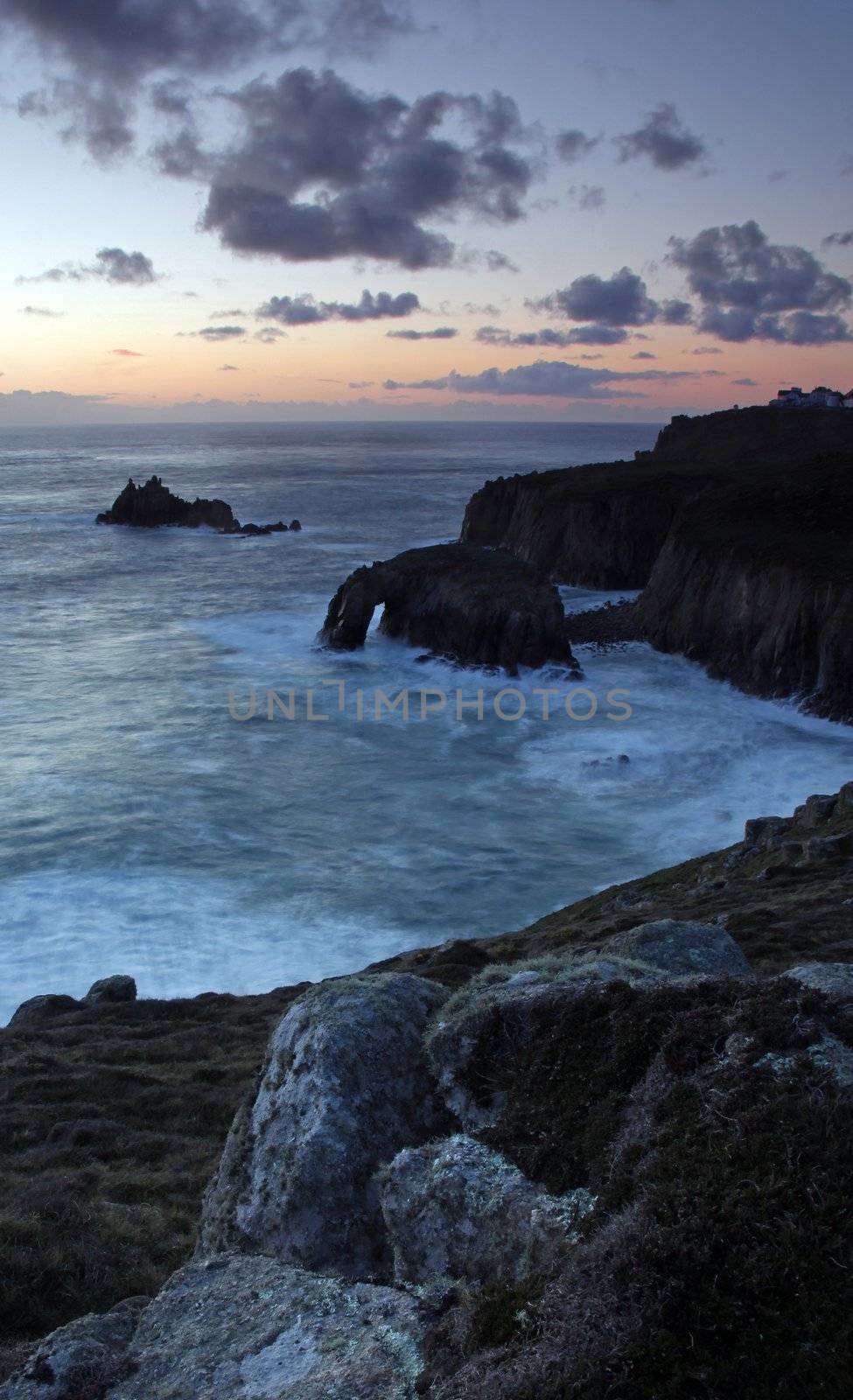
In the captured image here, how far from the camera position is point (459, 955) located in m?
20.1

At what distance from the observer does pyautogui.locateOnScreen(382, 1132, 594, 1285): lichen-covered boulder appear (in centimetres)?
587

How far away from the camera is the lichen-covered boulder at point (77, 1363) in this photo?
5863mm

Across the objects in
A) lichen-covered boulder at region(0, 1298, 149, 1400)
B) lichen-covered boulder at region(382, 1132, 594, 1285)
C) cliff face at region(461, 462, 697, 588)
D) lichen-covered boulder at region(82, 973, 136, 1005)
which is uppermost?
cliff face at region(461, 462, 697, 588)

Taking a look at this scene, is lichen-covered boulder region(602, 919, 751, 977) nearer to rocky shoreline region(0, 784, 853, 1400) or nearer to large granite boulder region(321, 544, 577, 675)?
rocky shoreline region(0, 784, 853, 1400)

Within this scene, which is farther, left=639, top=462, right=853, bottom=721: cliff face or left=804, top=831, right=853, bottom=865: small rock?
left=639, top=462, right=853, bottom=721: cliff face

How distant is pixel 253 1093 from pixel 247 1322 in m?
2.90

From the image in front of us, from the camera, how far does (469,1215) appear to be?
251 inches

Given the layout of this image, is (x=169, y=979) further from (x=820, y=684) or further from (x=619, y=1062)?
(x=820, y=684)

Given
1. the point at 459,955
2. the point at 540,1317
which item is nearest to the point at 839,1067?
the point at 540,1317

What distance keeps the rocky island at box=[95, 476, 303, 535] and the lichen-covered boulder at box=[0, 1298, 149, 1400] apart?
118 metres

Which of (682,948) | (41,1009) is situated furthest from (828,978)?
(41,1009)

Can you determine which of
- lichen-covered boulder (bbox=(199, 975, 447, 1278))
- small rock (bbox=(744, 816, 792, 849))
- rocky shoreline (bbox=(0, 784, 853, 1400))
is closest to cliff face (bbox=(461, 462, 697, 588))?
small rock (bbox=(744, 816, 792, 849))

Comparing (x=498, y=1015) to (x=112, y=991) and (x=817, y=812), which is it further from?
(x=817, y=812)

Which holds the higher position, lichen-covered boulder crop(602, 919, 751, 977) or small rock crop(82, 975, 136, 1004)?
lichen-covered boulder crop(602, 919, 751, 977)
